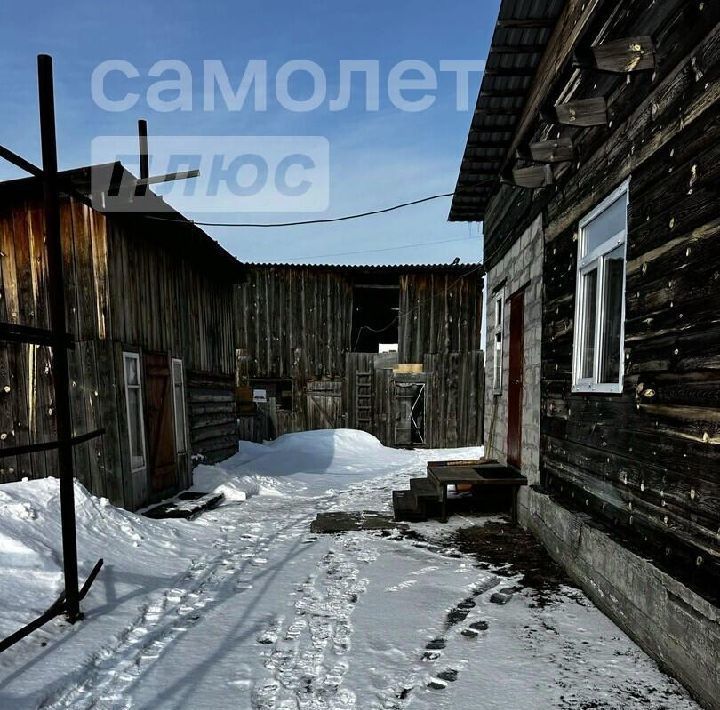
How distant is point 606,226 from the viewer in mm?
4387

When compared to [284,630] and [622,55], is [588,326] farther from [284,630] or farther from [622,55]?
[284,630]

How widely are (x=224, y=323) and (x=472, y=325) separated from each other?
27.1 feet

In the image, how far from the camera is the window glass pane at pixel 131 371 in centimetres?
713

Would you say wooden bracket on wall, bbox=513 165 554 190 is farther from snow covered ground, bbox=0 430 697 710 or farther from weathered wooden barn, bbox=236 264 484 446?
weathered wooden barn, bbox=236 264 484 446

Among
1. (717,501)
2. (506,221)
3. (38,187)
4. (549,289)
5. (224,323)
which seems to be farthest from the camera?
(224,323)

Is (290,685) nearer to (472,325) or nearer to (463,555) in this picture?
(463,555)

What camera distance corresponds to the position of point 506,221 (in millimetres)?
7789

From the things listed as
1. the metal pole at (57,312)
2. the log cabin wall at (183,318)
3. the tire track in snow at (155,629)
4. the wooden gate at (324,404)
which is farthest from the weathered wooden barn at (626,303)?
the wooden gate at (324,404)

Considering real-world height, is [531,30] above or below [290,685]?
above

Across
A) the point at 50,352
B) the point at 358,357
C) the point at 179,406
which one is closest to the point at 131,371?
the point at 50,352

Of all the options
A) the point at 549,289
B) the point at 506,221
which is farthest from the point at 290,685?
the point at 506,221

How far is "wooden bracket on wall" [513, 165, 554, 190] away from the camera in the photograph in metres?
5.60

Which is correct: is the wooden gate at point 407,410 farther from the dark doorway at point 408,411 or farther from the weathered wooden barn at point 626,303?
the weathered wooden barn at point 626,303

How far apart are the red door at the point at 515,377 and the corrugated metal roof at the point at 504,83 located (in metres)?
2.47
